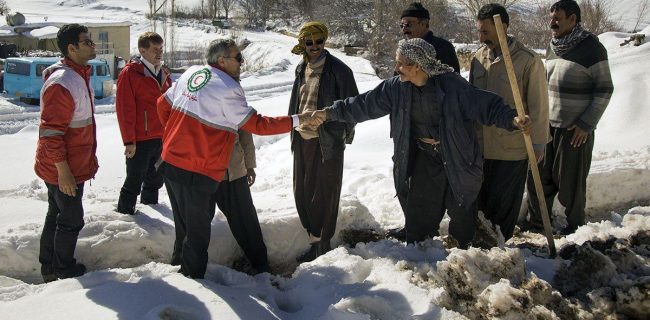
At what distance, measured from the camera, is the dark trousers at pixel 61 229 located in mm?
3844

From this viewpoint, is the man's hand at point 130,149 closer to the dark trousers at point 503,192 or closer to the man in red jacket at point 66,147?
the man in red jacket at point 66,147

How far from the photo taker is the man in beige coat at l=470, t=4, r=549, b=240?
13.1ft

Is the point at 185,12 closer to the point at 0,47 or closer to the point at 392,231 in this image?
the point at 0,47

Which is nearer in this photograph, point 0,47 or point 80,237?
point 80,237

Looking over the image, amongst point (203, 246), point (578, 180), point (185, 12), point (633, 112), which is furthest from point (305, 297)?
point (185, 12)

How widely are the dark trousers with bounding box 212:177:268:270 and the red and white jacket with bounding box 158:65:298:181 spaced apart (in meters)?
0.46

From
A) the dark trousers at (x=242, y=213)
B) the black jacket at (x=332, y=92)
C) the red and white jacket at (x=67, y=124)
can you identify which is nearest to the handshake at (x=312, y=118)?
the black jacket at (x=332, y=92)

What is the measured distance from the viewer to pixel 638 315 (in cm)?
294

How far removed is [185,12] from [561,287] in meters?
64.5

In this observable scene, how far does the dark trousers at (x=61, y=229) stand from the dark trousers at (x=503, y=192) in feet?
9.30

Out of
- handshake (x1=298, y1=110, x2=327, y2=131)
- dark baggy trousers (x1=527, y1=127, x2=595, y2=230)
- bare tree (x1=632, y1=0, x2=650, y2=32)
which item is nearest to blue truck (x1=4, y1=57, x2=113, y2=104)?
handshake (x1=298, y1=110, x2=327, y2=131)

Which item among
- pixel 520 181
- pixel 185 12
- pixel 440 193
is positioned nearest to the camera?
pixel 440 193

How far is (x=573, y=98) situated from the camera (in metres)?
4.52

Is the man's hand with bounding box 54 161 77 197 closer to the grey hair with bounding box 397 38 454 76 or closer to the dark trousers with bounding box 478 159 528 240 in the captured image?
the grey hair with bounding box 397 38 454 76
